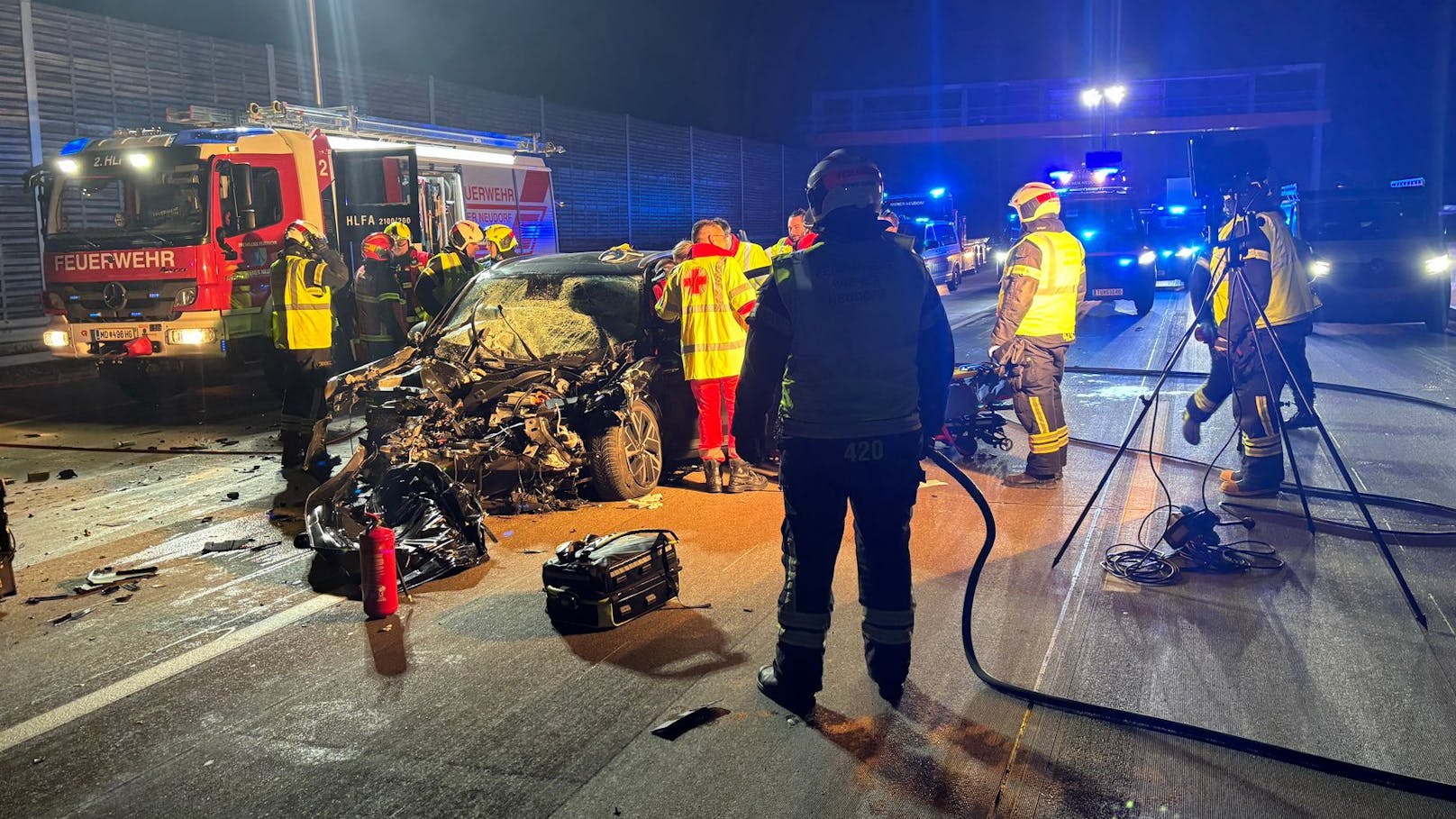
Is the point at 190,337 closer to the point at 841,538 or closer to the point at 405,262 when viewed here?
the point at 405,262

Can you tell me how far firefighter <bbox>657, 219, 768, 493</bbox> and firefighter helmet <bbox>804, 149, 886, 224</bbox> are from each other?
11.5ft

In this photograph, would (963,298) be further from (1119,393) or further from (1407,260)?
(1119,393)

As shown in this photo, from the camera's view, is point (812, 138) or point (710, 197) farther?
point (812, 138)

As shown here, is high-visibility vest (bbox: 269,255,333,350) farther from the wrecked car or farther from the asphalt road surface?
the asphalt road surface

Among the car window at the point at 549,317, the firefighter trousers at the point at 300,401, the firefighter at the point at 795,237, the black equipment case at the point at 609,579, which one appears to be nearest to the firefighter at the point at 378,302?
the firefighter trousers at the point at 300,401

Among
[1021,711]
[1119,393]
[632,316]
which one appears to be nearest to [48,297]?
[632,316]

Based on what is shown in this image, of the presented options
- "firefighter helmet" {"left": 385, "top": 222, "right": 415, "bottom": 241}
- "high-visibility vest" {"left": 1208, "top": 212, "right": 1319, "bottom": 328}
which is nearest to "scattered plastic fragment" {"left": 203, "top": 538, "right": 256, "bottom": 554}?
"firefighter helmet" {"left": 385, "top": 222, "right": 415, "bottom": 241}

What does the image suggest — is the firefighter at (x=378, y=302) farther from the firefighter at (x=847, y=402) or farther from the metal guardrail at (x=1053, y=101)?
the metal guardrail at (x=1053, y=101)

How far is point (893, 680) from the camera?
4.24 m

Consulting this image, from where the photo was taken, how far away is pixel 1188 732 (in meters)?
3.93

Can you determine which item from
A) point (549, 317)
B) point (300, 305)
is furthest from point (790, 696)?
point (300, 305)

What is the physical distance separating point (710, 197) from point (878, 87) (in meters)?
17.9

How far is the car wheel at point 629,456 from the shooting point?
750 centimetres

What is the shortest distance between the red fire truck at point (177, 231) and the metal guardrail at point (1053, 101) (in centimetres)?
3486
